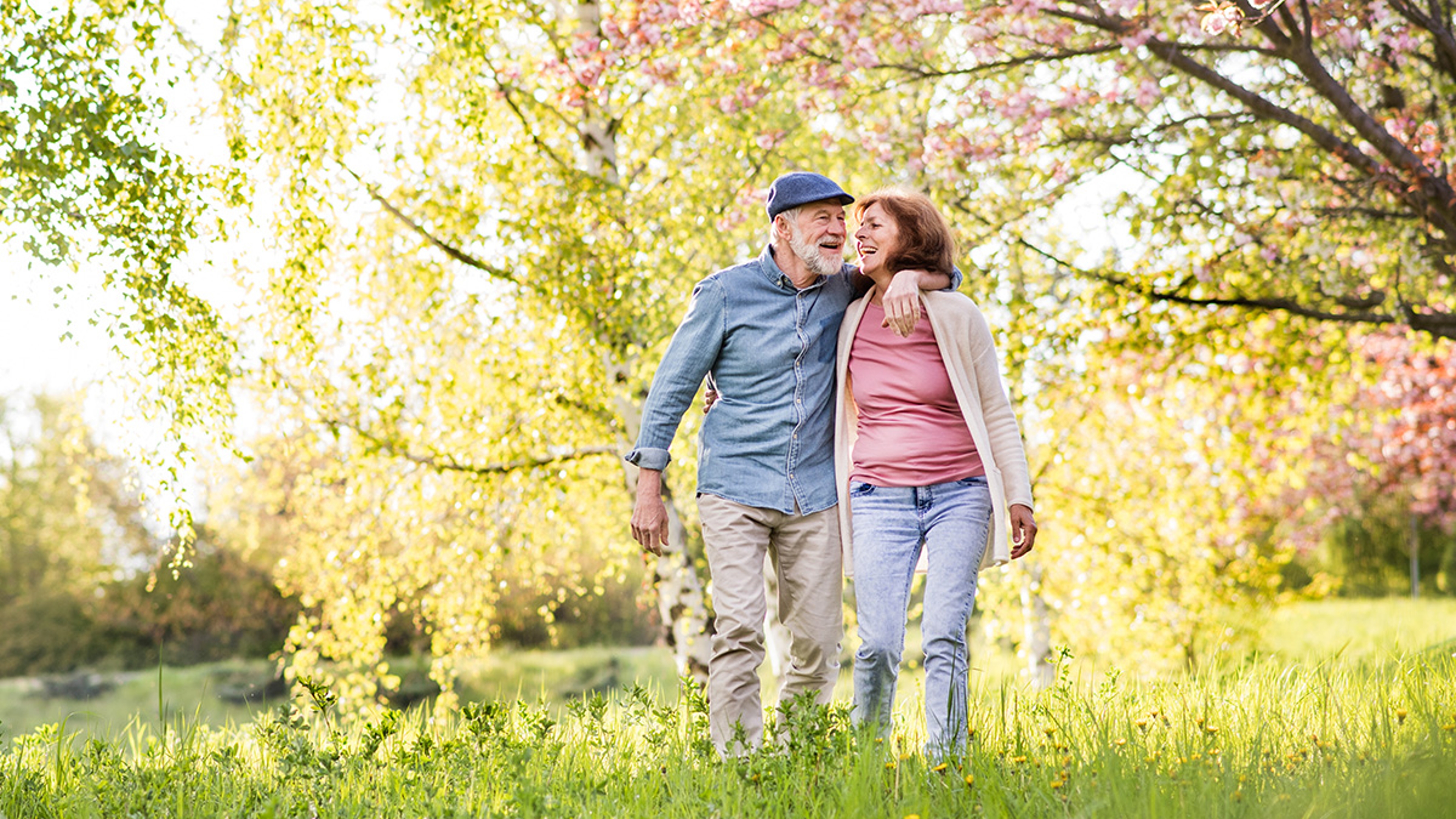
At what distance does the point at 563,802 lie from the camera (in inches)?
103

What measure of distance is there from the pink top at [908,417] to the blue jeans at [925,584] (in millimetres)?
45

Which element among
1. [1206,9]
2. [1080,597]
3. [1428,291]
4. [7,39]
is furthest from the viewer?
[1080,597]

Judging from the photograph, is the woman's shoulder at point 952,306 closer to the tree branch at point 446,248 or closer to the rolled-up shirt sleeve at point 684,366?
the rolled-up shirt sleeve at point 684,366

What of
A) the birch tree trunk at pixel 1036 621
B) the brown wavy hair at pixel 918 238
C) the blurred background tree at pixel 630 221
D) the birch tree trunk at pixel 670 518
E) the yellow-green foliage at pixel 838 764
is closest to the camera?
the yellow-green foliage at pixel 838 764

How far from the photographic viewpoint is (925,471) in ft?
10.8

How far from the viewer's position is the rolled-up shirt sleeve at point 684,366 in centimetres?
351

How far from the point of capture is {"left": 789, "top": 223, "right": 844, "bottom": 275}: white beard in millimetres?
3555

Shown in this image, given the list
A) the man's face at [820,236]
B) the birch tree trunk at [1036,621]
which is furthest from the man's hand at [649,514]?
the birch tree trunk at [1036,621]

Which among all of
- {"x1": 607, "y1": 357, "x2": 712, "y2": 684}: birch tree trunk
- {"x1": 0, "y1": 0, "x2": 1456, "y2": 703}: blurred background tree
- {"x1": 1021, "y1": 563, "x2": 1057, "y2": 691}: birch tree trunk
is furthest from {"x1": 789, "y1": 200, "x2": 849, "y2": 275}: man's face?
{"x1": 1021, "y1": 563, "x2": 1057, "y2": 691}: birch tree trunk

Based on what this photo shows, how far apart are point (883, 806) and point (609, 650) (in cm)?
1897

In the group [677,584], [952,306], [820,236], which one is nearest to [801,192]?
[820,236]

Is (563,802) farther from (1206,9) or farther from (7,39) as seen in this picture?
(1206,9)

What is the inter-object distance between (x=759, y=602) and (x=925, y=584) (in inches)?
20.9

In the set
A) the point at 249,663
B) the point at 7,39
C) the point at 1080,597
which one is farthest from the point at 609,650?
the point at 7,39
